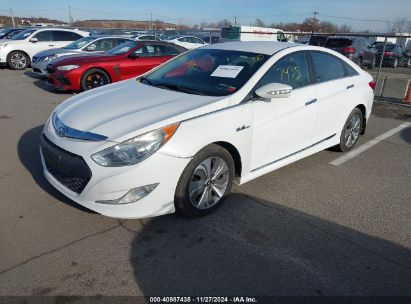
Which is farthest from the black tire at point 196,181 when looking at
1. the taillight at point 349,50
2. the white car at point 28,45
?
the taillight at point 349,50

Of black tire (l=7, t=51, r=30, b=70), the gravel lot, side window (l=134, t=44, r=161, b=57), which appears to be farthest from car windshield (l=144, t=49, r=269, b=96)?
black tire (l=7, t=51, r=30, b=70)

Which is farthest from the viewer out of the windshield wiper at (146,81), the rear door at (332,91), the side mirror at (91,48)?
the side mirror at (91,48)

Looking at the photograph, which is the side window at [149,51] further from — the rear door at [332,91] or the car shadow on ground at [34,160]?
the rear door at [332,91]

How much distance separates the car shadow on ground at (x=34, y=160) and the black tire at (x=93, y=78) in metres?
3.08

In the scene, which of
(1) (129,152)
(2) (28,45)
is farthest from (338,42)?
(1) (129,152)

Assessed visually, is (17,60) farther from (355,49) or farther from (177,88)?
(355,49)

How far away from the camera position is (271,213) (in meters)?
3.50

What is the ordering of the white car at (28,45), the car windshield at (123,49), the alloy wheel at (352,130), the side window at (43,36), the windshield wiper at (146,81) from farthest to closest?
the side window at (43,36) → the white car at (28,45) → the car windshield at (123,49) → the alloy wheel at (352,130) → the windshield wiper at (146,81)

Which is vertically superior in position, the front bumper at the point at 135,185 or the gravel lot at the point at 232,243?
the front bumper at the point at 135,185

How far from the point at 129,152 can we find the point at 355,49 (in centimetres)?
1785

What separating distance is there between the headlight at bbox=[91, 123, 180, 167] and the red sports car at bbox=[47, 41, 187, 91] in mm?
6616

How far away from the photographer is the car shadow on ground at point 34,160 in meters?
3.65

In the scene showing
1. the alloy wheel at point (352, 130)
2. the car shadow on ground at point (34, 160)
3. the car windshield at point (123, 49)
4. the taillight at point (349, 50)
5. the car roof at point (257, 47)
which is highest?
the car roof at point (257, 47)

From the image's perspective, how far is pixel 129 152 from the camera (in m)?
2.83
